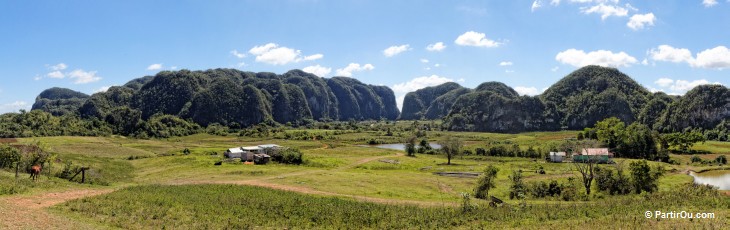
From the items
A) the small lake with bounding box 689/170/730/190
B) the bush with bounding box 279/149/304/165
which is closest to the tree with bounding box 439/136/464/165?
the bush with bounding box 279/149/304/165

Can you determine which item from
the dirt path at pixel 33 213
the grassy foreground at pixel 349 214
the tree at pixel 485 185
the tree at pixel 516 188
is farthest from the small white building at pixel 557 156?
the dirt path at pixel 33 213

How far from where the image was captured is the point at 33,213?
23047 millimetres

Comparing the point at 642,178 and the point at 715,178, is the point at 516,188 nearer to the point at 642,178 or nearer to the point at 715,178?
the point at 642,178

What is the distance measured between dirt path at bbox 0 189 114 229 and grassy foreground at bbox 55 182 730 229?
1232 millimetres

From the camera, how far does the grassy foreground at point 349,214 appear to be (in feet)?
72.9

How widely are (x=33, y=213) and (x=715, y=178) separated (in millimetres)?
87209

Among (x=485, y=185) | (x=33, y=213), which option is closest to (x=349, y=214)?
(x=33, y=213)

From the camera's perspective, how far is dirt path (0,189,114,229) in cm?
2059

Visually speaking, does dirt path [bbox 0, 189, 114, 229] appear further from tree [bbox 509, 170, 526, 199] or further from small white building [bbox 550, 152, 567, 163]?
small white building [bbox 550, 152, 567, 163]

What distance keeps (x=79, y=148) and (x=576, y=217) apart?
110 m

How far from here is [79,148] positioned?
10281cm

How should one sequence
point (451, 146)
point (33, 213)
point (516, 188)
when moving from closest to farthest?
1. point (33, 213)
2. point (516, 188)
3. point (451, 146)

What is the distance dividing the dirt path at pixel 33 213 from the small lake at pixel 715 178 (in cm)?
7497

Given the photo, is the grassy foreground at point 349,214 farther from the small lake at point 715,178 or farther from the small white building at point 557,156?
the small white building at point 557,156
